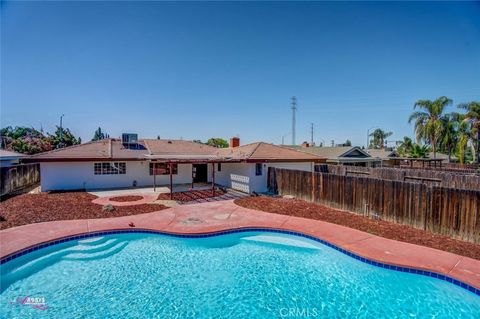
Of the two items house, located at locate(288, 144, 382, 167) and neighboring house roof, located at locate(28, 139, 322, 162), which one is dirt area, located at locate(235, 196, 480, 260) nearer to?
neighboring house roof, located at locate(28, 139, 322, 162)

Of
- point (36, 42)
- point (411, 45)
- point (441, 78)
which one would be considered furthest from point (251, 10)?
point (441, 78)

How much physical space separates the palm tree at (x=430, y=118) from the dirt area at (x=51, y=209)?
134 feet

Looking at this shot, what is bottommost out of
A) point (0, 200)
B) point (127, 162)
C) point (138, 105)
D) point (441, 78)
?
point (0, 200)

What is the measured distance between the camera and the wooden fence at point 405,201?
7.90m

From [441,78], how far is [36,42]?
92.1 feet

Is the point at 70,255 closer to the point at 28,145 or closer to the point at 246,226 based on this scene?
the point at 246,226

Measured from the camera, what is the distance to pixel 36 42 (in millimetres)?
11164

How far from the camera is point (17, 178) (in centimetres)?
1723

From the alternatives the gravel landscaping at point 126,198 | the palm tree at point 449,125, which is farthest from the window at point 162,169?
the palm tree at point 449,125

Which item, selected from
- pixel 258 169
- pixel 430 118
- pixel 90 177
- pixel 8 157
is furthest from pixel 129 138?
pixel 430 118

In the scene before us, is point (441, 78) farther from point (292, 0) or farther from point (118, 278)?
point (118, 278)

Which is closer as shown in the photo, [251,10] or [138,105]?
[251,10]

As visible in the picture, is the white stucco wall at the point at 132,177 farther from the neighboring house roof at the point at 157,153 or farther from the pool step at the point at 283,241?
the pool step at the point at 283,241

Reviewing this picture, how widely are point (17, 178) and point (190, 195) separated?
477 inches
